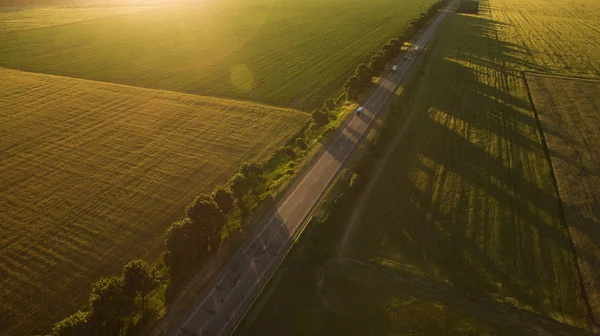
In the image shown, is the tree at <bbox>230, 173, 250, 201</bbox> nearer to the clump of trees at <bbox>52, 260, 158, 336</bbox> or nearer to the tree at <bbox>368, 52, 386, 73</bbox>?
the clump of trees at <bbox>52, 260, 158, 336</bbox>

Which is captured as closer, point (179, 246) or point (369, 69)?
point (179, 246)

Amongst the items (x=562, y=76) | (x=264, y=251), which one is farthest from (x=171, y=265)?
(x=562, y=76)

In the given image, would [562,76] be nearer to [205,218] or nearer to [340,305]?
[340,305]

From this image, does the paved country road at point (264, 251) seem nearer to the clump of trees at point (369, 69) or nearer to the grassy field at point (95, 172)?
the grassy field at point (95, 172)

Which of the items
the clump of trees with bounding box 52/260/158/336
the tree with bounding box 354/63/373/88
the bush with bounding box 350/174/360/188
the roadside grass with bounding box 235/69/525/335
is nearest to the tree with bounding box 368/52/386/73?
the tree with bounding box 354/63/373/88

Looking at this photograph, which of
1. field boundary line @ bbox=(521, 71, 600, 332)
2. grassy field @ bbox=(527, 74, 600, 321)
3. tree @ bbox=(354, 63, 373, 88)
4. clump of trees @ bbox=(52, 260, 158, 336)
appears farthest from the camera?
tree @ bbox=(354, 63, 373, 88)
